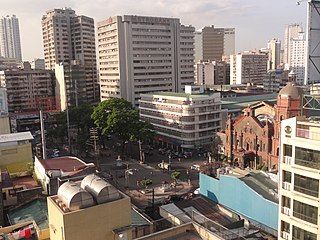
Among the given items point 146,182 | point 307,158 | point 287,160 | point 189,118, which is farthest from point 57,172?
point 189,118

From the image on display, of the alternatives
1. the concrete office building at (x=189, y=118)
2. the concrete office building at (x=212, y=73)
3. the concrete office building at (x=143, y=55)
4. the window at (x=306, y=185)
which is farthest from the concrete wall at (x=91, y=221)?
the concrete office building at (x=212, y=73)

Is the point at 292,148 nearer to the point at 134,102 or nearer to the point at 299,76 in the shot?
the point at 134,102

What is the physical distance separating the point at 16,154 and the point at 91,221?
94.6ft

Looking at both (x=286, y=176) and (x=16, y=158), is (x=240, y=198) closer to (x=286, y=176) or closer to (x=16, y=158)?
(x=286, y=176)

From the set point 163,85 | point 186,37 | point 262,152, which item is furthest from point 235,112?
point 186,37

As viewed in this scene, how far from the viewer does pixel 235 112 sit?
72188 millimetres

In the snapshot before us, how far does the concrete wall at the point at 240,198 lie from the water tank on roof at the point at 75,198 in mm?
18897

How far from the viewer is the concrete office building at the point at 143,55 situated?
9556 cm

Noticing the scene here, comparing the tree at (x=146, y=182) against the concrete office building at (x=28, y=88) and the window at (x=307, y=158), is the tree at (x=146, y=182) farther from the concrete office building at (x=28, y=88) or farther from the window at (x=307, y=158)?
the concrete office building at (x=28, y=88)

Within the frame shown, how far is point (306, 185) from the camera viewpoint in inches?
722

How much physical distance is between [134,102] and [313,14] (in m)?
80.5

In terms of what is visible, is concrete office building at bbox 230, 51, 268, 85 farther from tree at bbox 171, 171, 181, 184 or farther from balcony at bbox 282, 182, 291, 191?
balcony at bbox 282, 182, 291, 191

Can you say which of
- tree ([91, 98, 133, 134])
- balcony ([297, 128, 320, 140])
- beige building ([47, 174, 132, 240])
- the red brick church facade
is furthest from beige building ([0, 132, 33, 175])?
the red brick church facade

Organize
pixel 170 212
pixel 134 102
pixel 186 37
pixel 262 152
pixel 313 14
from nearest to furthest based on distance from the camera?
pixel 313 14 → pixel 170 212 → pixel 262 152 → pixel 134 102 → pixel 186 37
